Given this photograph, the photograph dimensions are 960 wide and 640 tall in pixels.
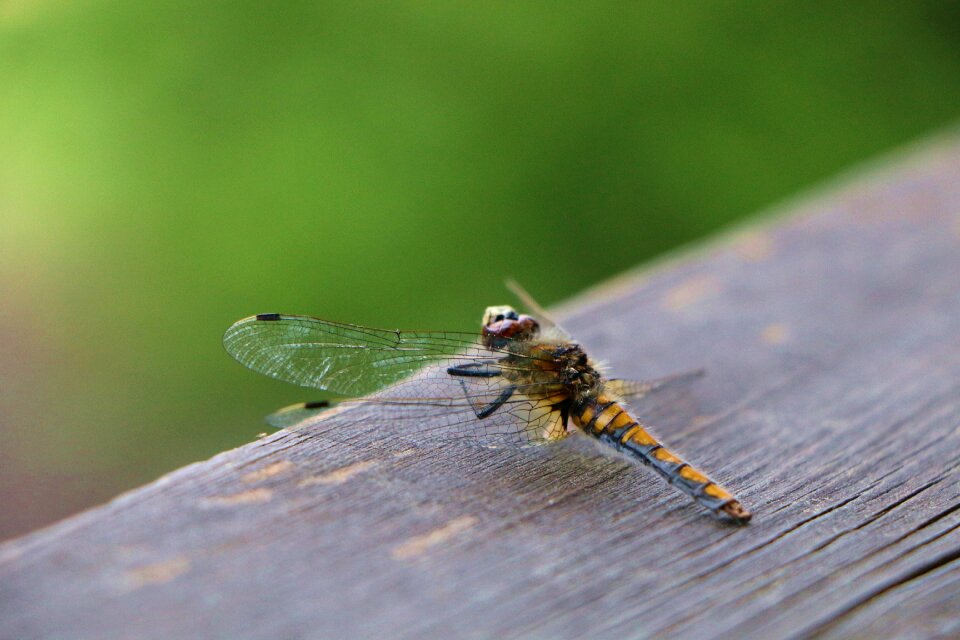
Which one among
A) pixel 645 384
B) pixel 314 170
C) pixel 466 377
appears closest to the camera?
pixel 466 377

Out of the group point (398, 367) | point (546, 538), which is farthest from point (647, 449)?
point (398, 367)

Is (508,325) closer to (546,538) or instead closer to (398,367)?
(398,367)

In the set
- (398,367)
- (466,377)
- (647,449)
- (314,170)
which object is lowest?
(647,449)

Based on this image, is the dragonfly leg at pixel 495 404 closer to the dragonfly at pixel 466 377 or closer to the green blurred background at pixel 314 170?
the dragonfly at pixel 466 377

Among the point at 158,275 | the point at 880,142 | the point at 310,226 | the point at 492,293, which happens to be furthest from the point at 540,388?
the point at 880,142

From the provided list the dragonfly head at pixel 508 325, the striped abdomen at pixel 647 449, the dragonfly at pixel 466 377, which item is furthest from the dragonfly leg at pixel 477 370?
the striped abdomen at pixel 647 449
